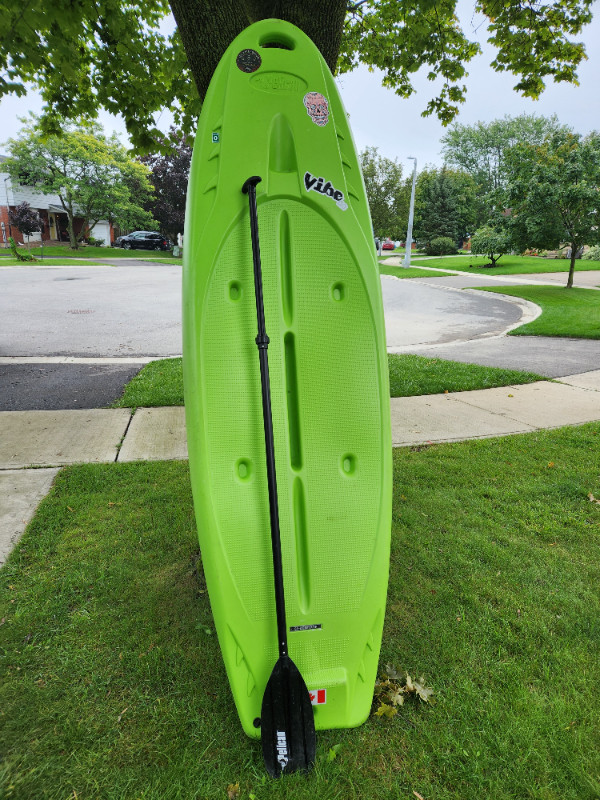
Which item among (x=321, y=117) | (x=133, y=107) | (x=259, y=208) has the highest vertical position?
(x=133, y=107)

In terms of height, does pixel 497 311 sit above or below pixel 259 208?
below

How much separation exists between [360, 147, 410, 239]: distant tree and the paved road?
14145mm

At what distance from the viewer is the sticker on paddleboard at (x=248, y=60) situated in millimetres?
2207

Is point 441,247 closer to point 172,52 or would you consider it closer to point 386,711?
point 172,52

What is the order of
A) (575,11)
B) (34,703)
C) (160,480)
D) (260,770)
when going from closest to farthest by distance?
(260,770) < (34,703) < (160,480) < (575,11)

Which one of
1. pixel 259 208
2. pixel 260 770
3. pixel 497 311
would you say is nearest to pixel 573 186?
pixel 497 311

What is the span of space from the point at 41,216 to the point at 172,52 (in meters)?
41.6

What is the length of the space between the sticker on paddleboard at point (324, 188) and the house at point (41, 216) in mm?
37590

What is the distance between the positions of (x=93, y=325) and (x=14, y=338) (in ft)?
5.94

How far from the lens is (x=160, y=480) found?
383 cm

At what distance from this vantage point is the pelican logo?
1.81m

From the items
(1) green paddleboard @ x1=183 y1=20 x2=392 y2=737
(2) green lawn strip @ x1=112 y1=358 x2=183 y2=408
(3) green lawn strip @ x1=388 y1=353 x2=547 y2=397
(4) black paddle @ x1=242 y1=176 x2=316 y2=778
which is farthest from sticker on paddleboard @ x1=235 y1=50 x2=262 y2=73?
(3) green lawn strip @ x1=388 y1=353 x2=547 y2=397

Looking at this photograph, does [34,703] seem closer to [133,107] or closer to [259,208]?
[259,208]

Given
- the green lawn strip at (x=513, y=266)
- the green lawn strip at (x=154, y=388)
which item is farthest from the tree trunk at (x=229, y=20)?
the green lawn strip at (x=513, y=266)
